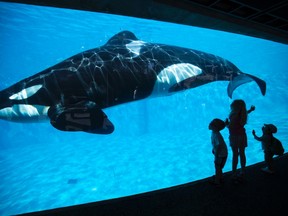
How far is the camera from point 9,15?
19672 millimetres

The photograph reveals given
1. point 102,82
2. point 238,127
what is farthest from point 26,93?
point 238,127

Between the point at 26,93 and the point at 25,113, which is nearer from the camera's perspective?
the point at 26,93

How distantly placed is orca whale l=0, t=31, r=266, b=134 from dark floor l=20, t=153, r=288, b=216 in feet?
6.75

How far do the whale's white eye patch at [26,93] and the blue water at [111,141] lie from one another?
433cm

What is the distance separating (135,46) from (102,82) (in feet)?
5.88

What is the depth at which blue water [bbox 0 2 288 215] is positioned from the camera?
8.95 m

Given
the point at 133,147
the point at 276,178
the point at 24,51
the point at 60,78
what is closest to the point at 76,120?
the point at 60,78

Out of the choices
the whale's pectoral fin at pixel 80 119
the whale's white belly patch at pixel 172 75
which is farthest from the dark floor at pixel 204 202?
the whale's white belly patch at pixel 172 75

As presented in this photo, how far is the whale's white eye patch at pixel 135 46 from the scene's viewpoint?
6326 millimetres

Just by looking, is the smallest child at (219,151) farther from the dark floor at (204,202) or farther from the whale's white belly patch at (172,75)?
the whale's white belly patch at (172,75)

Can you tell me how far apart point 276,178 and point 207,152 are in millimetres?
8176

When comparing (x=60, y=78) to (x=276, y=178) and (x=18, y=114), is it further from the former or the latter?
(x=276, y=178)

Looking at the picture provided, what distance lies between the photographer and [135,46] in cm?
658

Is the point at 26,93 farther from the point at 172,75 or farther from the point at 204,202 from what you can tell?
the point at 204,202
